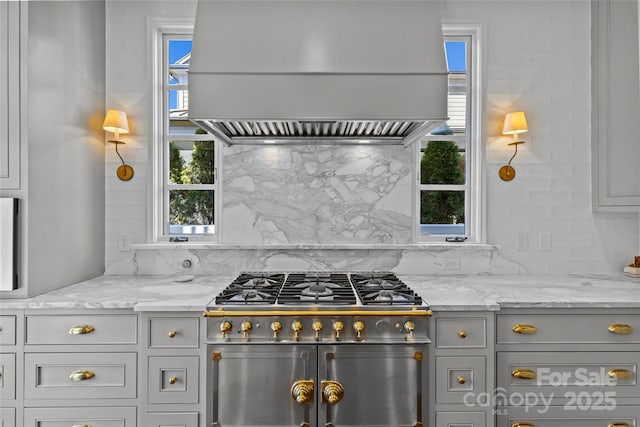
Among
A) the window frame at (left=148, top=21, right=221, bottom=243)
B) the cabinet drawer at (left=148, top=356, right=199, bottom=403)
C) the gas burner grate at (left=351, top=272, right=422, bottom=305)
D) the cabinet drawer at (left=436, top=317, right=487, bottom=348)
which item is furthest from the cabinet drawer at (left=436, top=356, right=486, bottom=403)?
the window frame at (left=148, top=21, right=221, bottom=243)

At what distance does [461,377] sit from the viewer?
6.10 feet

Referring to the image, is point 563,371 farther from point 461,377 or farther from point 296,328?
point 296,328

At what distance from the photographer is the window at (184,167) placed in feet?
9.05

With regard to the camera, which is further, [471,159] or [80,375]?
[471,159]

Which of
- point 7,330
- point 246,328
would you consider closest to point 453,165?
point 246,328

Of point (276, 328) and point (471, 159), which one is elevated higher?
point (471, 159)

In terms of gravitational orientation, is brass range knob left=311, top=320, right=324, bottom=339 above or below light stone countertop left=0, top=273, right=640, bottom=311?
below

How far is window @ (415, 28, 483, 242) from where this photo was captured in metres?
2.75

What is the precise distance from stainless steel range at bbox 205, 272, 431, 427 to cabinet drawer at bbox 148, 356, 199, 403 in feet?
0.31

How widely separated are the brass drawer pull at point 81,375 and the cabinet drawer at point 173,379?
284 mm

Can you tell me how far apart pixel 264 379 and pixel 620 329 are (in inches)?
66.0

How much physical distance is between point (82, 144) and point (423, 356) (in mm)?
2177

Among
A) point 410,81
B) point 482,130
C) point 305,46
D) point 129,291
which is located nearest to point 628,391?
point 482,130

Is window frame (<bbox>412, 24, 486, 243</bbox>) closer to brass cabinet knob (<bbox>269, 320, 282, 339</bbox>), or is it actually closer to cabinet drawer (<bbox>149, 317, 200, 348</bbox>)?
brass cabinet knob (<bbox>269, 320, 282, 339</bbox>)
